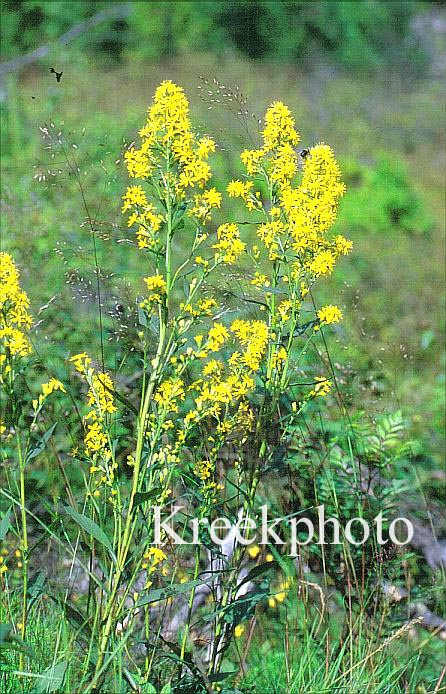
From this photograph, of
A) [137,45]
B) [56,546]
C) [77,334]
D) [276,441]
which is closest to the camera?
[276,441]

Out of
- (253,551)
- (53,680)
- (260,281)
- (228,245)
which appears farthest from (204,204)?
(253,551)

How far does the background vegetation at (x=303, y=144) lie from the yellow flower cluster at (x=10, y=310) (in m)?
0.21

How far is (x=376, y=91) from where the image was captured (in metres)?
8.74

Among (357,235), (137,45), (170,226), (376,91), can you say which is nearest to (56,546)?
(170,226)

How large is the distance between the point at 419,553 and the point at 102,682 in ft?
4.13

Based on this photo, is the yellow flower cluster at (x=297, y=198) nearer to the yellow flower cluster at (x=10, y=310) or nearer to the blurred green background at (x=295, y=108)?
the yellow flower cluster at (x=10, y=310)

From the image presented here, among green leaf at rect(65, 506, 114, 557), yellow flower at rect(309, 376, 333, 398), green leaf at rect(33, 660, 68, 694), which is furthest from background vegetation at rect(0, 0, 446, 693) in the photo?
yellow flower at rect(309, 376, 333, 398)

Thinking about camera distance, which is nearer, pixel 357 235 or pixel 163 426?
pixel 163 426

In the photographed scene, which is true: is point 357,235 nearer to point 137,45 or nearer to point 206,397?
point 137,45

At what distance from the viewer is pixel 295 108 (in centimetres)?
750

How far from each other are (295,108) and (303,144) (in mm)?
5002

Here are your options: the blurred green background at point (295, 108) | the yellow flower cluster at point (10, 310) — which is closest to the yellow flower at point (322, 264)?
the yellow flower cluster at point (10, 310)

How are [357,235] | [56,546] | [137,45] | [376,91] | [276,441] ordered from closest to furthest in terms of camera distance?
1. [276,441]
2. [56,546]
3. [357,235]
4. [137,45]
5. [376,91]

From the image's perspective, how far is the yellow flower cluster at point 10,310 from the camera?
1.55 m
